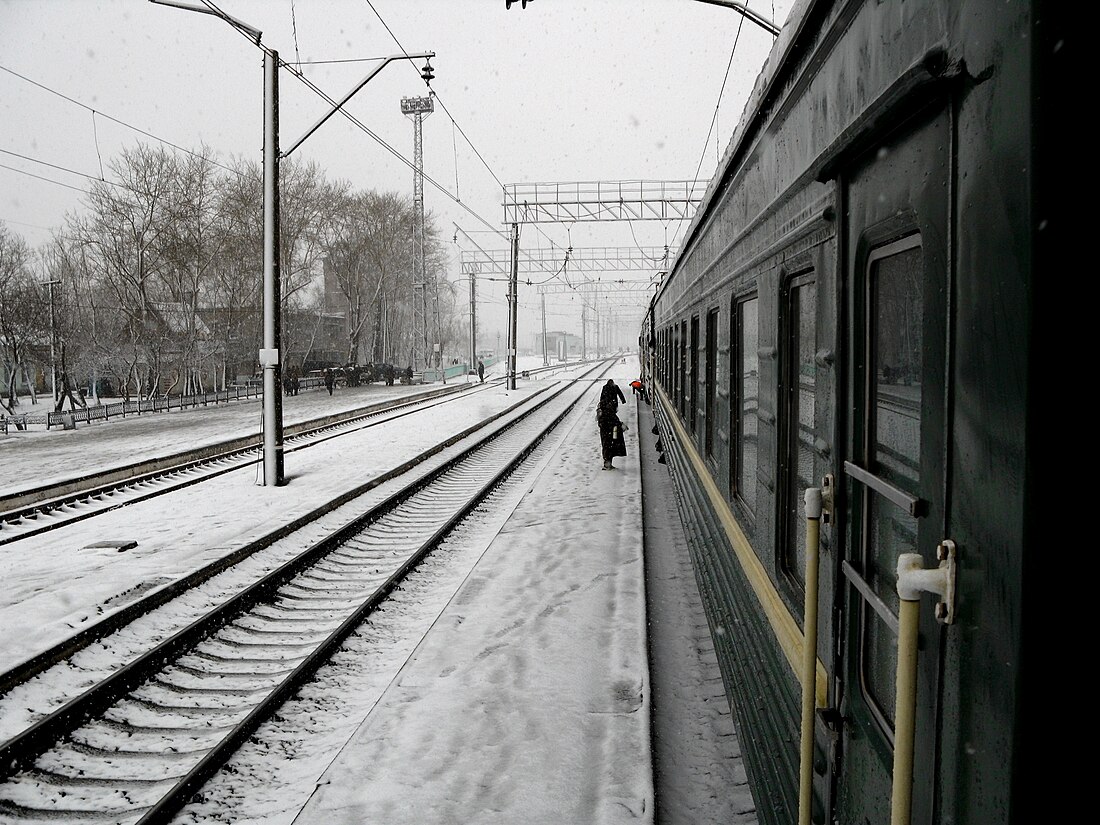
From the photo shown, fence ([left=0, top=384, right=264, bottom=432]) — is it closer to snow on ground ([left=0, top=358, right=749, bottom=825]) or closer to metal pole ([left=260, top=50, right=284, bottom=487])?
metal pole ([left=260, top=50, right=284, bottom=487])

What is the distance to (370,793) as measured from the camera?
159 inches

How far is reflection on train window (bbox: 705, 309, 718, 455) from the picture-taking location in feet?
18.7

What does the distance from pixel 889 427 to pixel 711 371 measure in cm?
413

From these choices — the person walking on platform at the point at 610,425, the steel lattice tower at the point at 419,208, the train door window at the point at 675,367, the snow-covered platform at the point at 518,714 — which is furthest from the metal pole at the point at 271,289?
the steel lattice tower at the point at 419,208

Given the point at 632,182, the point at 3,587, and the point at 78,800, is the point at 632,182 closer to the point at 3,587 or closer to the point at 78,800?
the point at 3,587

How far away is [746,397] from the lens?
425cm

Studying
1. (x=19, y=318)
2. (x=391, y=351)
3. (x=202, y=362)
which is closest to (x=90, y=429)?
(x=19, y=318)

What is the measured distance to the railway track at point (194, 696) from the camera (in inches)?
162

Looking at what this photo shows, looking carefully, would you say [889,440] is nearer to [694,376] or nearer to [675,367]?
[694,376]

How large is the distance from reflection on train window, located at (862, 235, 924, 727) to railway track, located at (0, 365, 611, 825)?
11.2 feet

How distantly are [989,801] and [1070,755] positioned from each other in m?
0.16

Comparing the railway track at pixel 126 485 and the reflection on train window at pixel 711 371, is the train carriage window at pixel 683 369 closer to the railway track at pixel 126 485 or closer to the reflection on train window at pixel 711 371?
the reflection on train window at pixel 711 371

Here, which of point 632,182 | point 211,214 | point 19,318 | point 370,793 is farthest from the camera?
point 211,214

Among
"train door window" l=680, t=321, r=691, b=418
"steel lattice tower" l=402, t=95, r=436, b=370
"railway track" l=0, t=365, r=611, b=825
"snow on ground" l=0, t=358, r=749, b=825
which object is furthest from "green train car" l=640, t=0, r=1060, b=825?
"steel lattice tower" l=402, t=95, r=436, b=370
